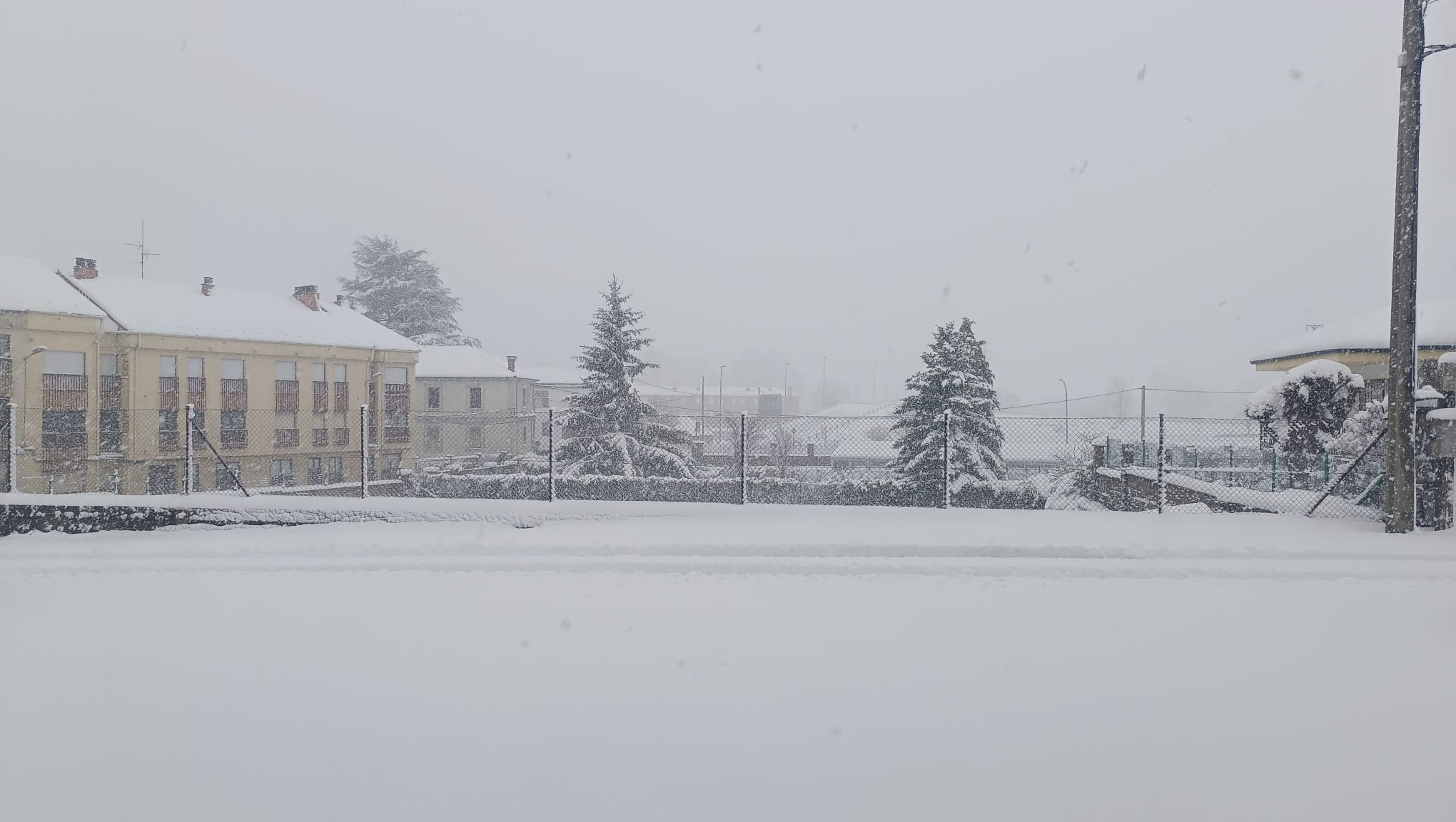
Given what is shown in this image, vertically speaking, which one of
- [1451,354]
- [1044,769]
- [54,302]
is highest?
[54,302]

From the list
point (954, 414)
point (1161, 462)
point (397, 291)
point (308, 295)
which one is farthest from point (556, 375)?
point (1161, 462)

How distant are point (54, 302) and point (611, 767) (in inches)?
1296

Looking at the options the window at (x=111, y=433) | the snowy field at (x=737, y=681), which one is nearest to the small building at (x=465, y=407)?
the window at (x=111, y=433)

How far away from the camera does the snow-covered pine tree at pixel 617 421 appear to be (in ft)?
78.1

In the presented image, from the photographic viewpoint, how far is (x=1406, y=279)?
340 inches

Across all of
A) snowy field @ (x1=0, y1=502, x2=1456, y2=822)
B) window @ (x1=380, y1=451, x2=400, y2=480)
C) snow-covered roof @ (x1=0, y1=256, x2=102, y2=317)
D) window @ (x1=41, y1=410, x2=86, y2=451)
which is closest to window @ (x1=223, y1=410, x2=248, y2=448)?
window @ (x1=41, y1=410, x2=86, y2=451)

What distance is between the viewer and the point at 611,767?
363cm

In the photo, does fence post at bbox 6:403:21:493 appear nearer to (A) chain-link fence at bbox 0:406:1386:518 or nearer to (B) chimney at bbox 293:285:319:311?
(A) chain-link fence at bbox 0:406:1386:518

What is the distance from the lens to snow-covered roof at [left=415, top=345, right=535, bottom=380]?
43.4 m

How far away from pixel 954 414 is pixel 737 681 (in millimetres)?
15772

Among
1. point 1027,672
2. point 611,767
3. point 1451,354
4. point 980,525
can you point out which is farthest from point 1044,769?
point 1451,354

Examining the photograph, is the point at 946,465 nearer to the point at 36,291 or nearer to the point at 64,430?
the point at 64,430

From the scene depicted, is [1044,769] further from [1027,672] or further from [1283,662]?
[1283,662]

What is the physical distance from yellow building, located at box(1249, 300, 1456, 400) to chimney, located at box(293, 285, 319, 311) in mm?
36543
